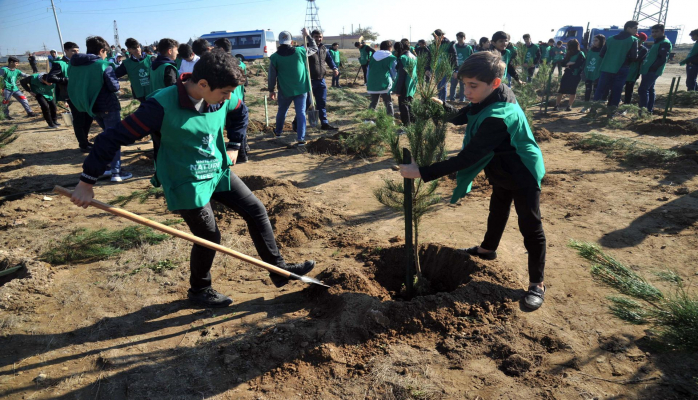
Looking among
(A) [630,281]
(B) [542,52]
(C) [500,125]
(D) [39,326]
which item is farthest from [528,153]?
(B) [542,52]

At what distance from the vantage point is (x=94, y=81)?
5.59 m

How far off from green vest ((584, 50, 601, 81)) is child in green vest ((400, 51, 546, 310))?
8753 millimetres

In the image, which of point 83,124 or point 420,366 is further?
point 83,124

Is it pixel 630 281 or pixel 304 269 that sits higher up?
pixel 630 281

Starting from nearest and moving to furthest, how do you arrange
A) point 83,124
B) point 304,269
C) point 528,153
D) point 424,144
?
point 528,153, point 424,144, point 304,269, point 83,124

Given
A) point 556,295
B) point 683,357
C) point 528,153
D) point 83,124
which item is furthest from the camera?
point 83,124

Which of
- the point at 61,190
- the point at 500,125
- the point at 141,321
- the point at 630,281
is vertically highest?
the point at 500,125

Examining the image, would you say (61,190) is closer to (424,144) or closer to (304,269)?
(304,269)

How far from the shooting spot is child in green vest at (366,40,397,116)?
820cm

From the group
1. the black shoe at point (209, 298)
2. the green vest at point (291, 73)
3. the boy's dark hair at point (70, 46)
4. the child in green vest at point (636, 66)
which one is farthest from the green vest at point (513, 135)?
the child in green vest at point (636, 66)

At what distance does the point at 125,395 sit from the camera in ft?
7.37

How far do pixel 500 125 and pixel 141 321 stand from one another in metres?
2.70

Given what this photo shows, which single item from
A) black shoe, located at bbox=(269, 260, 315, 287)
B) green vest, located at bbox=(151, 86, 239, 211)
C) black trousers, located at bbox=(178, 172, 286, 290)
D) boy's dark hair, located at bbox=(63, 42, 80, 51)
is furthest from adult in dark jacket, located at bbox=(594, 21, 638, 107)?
boy's dark hair, located at bbox=(63, 42, 80, 51)

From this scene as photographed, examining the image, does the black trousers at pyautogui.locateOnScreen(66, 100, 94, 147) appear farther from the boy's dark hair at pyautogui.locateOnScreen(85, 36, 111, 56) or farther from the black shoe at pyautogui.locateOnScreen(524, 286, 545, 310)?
the black shoe at pyautogui.locateOnScreen(524, 286, 545, 310)
